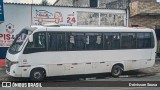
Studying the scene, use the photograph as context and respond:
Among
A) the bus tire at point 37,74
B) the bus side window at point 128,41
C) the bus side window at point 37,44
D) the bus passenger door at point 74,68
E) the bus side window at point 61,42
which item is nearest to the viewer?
the bus side window at point 37,44

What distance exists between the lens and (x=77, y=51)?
684 inches

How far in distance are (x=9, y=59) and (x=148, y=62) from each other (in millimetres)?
7972

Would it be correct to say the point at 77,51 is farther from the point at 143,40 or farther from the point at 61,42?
the point at 143,40

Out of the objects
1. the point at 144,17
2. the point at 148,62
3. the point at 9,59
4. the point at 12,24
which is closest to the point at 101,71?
the point at 148,62

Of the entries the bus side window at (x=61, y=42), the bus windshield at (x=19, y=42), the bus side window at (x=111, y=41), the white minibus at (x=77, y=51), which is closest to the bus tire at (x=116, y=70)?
the white minibus at (x=77, y=51)

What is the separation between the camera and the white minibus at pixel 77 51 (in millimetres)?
16078

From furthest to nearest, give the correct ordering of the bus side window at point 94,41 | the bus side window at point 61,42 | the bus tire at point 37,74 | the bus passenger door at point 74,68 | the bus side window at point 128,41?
the bus side window at point 128,41, the bus side window at point 94,41, the bus passenger door at point 74,68, the bus side window at point 61,42, the bus tire at point 37,74

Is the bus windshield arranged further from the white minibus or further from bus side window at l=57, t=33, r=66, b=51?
bus side window at l=57, t=33, r=66, b=51

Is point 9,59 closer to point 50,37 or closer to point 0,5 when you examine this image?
point 50,37

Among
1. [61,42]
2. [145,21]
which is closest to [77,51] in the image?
[61,42]

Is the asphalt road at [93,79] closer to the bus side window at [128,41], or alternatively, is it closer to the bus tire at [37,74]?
the bus tire at [37,74]

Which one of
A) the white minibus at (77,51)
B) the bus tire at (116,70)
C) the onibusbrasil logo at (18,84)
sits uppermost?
the white minibus at (77,51)

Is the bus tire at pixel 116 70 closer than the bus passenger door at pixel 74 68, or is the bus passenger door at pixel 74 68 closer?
the bus passenger door at pixel 74 68

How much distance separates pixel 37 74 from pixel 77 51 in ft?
7.87
